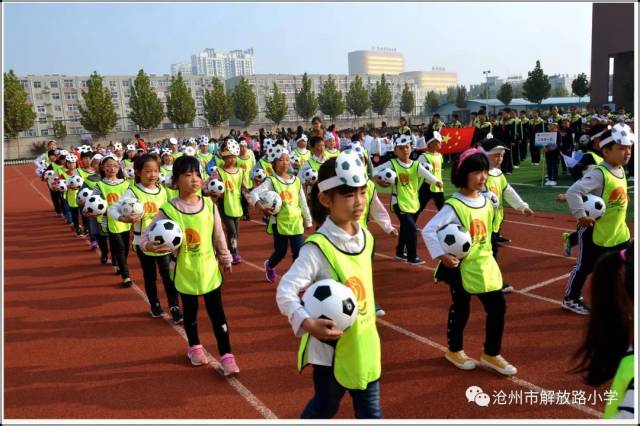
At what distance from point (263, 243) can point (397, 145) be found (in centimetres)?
380

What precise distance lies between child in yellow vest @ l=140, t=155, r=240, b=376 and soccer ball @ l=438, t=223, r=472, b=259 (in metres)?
1.98

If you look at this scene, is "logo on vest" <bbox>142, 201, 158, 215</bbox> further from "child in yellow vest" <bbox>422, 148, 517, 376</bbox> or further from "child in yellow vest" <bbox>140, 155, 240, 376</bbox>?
"child in yellow vest" <bbox>422, 148, 517, 376</bbox>

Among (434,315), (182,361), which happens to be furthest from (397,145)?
(182,361)

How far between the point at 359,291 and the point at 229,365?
7.40ft

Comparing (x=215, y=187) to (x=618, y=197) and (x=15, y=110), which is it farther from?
(x=15, y=110)

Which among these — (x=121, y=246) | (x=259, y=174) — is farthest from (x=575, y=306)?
(x=121, y=246)

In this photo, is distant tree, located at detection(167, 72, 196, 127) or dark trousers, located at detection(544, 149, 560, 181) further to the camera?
distant tree, located at detection(167, 72, 196, 127)

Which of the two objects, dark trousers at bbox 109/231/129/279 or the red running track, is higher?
dark trousers at bbox 109/231/129/279

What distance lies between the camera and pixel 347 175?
8.92 feet

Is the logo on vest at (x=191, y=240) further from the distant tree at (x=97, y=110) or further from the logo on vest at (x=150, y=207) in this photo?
the distant tree at (x=97, y=110)

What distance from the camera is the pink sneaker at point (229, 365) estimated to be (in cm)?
451

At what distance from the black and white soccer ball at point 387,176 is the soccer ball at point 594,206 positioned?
3.07 metres

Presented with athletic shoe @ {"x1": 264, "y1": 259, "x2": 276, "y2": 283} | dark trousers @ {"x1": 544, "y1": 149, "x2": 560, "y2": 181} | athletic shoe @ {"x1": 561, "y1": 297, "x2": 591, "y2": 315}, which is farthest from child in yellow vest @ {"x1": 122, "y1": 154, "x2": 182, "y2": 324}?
dark trousers @ {"x1": 544, "y1": 149, "x2": 560, "y2": 181}

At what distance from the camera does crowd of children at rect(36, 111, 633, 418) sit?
2.72 m
